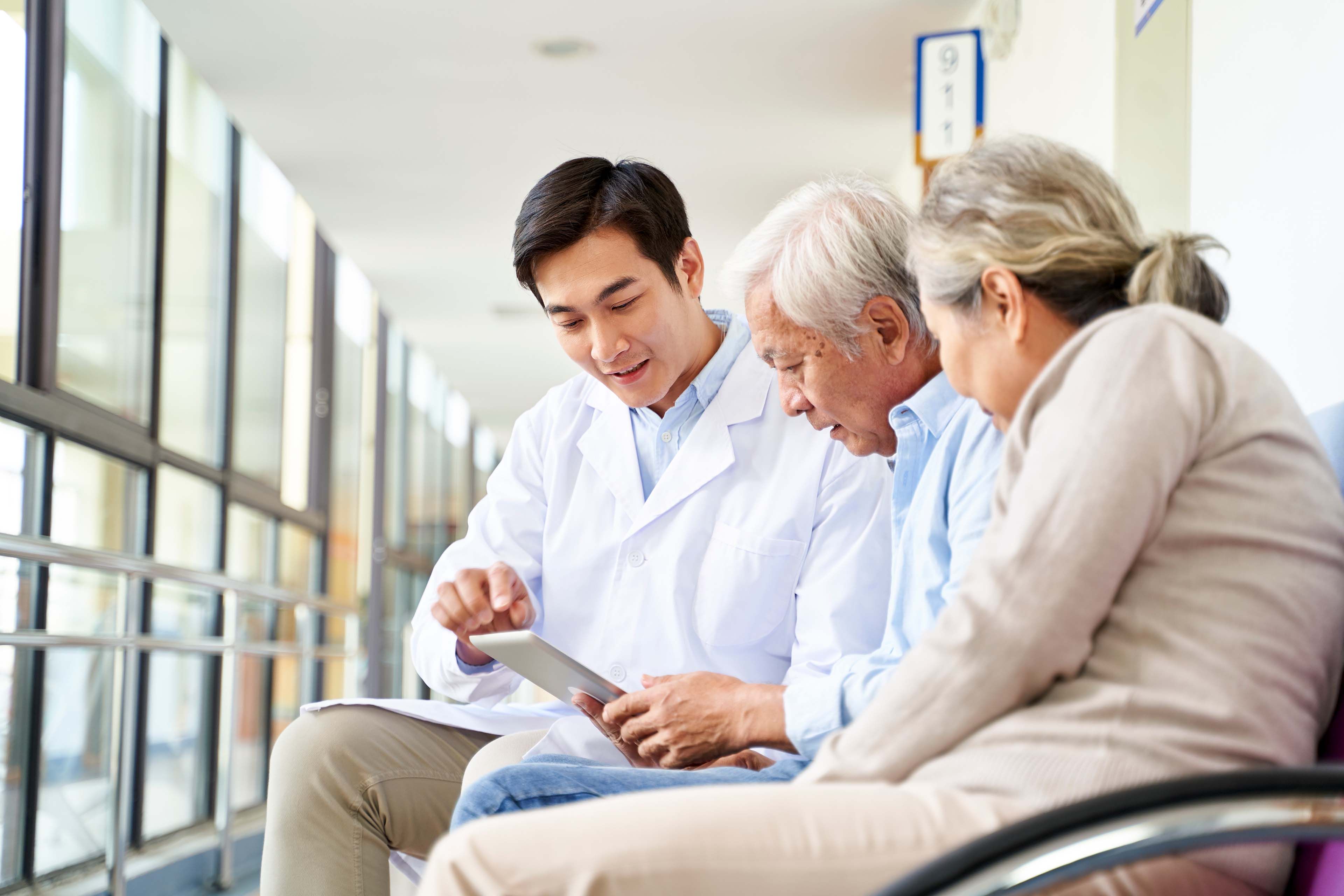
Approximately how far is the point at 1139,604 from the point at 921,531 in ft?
1.82

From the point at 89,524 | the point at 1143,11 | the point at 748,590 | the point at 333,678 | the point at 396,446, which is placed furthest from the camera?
the point at 396,446

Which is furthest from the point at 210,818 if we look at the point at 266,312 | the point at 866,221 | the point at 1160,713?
the point at 1160,713

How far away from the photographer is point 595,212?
2104mm

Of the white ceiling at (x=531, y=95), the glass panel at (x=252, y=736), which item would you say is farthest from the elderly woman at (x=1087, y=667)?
the glass panel at (x=252, y=736)

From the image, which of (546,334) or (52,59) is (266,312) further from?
(546,334)

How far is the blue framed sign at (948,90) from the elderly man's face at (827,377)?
257 centimetres

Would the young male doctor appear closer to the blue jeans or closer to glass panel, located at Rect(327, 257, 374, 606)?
the blue jeans

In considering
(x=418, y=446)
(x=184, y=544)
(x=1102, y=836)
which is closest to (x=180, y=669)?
(x=184, y=544)

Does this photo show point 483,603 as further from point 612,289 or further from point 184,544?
point 184,544

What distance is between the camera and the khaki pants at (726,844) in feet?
2.92

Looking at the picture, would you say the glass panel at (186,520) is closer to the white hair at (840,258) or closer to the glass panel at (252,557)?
the glass panel at (252,557)

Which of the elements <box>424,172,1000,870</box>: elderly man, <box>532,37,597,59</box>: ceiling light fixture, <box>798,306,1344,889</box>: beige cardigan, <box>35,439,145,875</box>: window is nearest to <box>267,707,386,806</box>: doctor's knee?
<box>424,172,1000,870</box>: elderly man

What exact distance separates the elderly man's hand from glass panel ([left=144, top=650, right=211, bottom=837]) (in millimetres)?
3546

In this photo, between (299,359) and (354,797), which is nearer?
(354,797)
